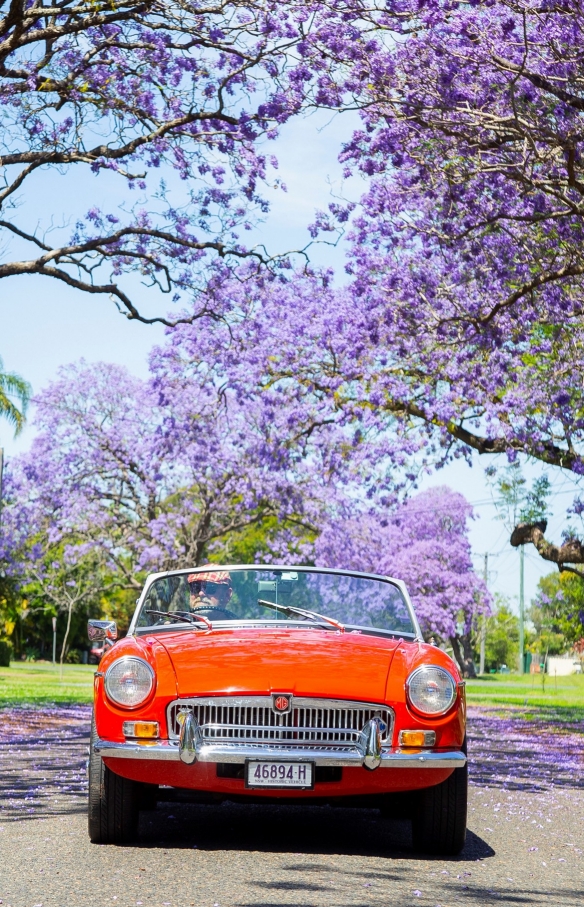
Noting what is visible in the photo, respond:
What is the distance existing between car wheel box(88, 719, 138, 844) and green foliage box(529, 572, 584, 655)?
1813 cm

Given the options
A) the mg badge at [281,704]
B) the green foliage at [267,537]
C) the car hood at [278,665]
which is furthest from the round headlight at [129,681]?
the green foliage at [267,537]

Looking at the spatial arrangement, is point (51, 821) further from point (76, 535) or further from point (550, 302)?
point (76, 535)

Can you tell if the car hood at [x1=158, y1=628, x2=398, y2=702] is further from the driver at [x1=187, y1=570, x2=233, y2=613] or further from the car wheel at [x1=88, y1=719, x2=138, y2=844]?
the driver at [x1=187, y1=570, x2=233, y2=613]

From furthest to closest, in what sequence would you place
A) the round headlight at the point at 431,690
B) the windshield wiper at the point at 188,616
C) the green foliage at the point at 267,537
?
1. the green foliage at the point at 267,537
2. the windshield wiper at the point at 188,616
3. the round headlight at the point at 431,690

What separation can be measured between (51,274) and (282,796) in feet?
31.8

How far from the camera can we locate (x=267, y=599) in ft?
23.5

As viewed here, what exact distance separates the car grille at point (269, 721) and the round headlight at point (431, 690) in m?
0.21

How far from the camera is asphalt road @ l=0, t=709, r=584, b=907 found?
484 centimetres

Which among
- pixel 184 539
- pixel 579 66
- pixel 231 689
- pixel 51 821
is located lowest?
pixel 51 821

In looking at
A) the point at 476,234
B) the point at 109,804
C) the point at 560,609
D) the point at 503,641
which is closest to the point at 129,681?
the point at 109,804

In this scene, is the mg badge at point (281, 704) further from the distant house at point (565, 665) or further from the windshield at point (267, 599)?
the distant house at point (565, 665)

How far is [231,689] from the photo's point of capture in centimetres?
576

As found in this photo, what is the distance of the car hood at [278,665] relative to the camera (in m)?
5.79

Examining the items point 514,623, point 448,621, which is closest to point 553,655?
point 514,623
